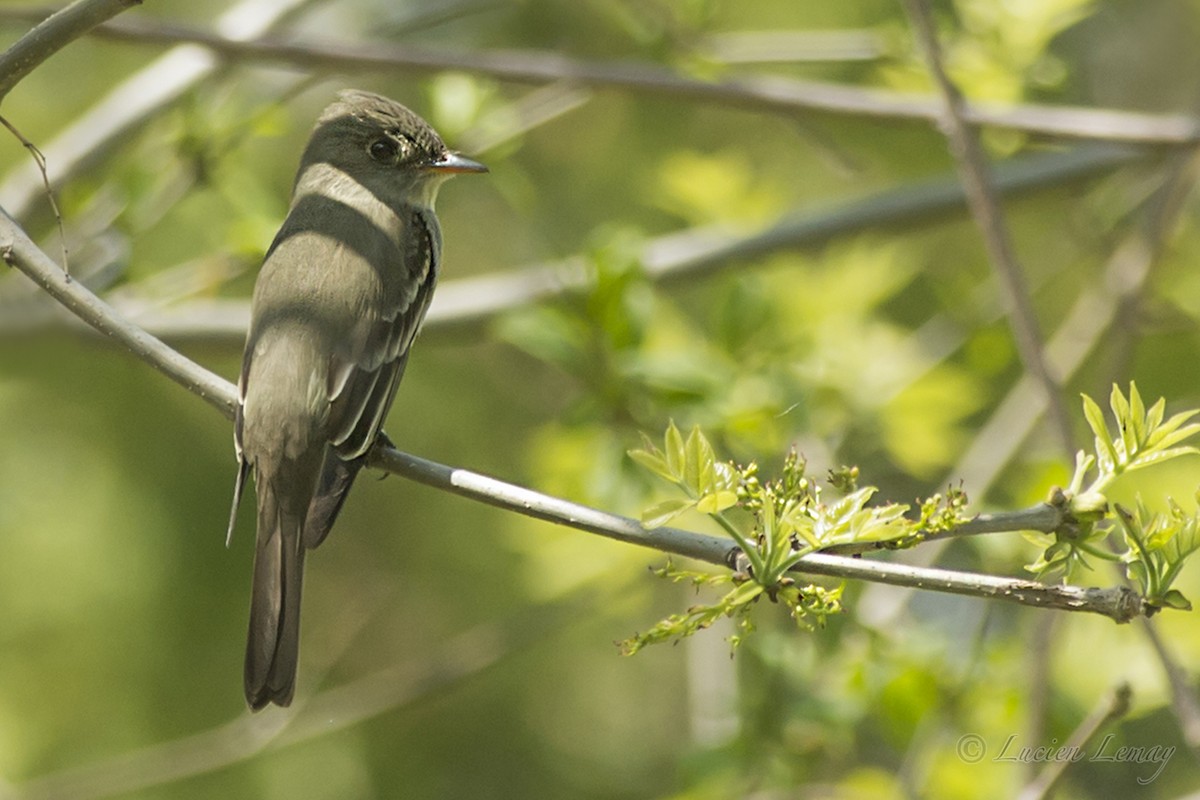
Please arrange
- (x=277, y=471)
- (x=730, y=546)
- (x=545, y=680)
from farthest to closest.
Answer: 1. (x=545, y=680)
2. (x=277, y=471)
3. (x=730, y=546)

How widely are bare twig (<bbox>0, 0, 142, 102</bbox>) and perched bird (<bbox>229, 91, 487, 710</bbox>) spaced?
3.90 feet

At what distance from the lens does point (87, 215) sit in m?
5.35

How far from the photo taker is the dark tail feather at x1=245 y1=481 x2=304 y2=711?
3.48 m

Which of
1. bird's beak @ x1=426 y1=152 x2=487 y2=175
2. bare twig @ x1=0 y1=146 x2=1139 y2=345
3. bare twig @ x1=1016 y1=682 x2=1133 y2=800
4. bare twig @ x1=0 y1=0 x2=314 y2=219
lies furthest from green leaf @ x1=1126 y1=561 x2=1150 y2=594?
bare twig @ x1=0 y1=0 x2=314 y2=219

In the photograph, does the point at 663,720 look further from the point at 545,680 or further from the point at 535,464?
the point at 535,464

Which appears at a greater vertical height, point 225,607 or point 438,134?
point 438,134

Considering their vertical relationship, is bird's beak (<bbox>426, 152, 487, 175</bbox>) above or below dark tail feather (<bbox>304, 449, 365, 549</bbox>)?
above

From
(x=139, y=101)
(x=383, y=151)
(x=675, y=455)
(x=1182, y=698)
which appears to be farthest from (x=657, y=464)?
(x=139, y=101)

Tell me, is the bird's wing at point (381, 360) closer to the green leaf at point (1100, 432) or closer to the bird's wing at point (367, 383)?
the bird's wing at point (367, 383)

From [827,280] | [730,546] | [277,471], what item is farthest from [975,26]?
[730,546]

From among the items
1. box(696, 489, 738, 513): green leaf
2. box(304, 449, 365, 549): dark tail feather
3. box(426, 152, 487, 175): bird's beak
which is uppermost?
box(696, 489, 738, 513): green leaf

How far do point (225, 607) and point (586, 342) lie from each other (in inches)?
A: 88.0

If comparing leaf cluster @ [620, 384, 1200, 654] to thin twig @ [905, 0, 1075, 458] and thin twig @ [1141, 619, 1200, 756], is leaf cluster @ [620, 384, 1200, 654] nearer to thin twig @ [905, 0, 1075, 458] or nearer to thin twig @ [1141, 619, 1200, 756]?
thin twig @ [1141, 619, 1200, 756]

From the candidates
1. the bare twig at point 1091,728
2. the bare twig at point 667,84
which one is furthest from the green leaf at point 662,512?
the bare twig at point 667,84
